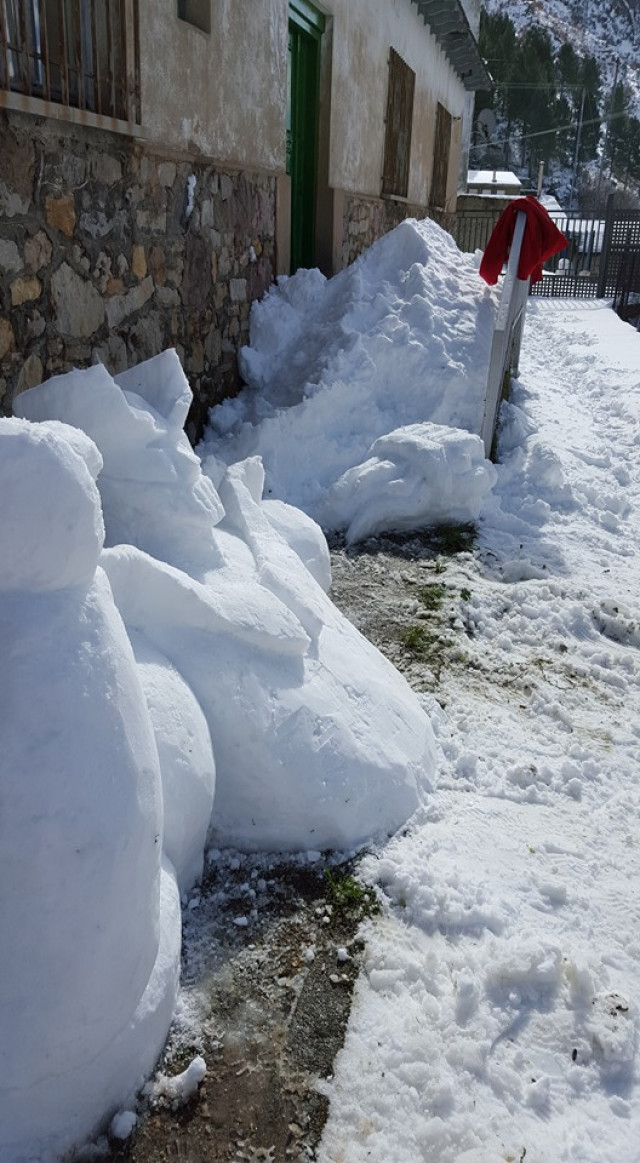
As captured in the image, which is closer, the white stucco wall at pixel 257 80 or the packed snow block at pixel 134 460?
the packed snow block at pixel 134 460

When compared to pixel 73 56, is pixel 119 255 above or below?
below

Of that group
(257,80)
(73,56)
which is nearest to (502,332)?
(257,80)

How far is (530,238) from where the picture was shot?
637cm

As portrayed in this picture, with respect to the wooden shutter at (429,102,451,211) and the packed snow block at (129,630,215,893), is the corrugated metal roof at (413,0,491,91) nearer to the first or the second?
the wooden shutter at (429,102,451,211)

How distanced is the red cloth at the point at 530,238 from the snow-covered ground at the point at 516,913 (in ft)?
10.0

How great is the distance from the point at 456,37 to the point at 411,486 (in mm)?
8812

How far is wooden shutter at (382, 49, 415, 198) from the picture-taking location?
28.1 ft

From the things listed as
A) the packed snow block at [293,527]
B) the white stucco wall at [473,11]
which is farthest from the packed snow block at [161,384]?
the white stucco wall at [473,11]

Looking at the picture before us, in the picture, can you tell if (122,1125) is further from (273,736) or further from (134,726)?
(273,736)

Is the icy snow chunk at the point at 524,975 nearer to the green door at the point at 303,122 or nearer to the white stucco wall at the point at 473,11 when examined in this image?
the green door at the point at 303,122

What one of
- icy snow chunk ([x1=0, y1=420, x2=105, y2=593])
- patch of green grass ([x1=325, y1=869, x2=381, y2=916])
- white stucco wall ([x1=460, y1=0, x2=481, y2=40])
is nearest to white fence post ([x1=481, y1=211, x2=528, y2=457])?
patch of green grass ([x1=325, y1=869, x2=381, y2=916])

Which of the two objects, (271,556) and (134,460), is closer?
(134,460)

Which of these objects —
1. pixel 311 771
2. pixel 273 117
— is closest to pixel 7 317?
pixel 311 771

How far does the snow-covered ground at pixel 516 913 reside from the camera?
1694 millimetres
